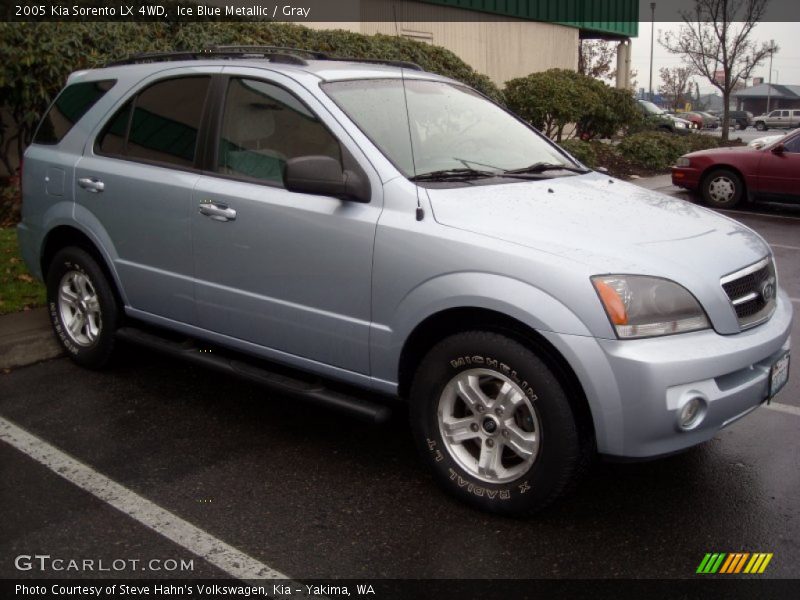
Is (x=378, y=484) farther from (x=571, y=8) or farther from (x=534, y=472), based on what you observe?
(x=571, y=8)

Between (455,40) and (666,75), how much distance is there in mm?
62960

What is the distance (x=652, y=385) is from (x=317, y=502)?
153 cm

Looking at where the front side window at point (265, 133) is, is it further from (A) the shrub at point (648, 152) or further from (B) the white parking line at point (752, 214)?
(A) the shrub at point (648, 152)

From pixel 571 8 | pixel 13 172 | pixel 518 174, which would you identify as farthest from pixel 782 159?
pixel 571 8

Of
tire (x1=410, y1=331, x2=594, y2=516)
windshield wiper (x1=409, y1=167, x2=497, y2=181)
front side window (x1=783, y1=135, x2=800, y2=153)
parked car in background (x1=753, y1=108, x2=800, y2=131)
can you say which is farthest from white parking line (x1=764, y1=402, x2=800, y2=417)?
parked car in background (x1=753, y1=108, x2=800, y2=131)

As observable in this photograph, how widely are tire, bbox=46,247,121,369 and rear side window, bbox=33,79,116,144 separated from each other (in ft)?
2.51

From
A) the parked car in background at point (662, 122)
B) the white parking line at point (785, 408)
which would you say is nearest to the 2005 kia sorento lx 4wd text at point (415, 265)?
the white parking line at point (785, 408)

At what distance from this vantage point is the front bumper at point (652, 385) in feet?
10.6

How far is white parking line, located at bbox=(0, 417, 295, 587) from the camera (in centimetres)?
329

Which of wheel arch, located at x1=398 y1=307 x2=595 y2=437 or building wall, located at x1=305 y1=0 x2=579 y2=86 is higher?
building wall, located at x1=305 y1=0 x2=579 y2=86

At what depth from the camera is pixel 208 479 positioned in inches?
158

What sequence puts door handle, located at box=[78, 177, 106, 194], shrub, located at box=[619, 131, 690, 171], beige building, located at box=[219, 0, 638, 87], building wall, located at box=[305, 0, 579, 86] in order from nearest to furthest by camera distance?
door handle, located at box=[78, 177, 106, 194]
beige building, located at box=[219, 0, 638, 87]
shrub, located at box=[619, 131, 690, 171]
building wall, located at box=[305, 0, 579, 86]

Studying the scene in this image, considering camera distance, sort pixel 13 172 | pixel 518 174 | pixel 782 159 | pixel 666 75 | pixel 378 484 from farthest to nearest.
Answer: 1. pixel 666 75
2. pixel 782 159
3. pixel 13 172
4. pixel 518 174
5. pixel 378 484

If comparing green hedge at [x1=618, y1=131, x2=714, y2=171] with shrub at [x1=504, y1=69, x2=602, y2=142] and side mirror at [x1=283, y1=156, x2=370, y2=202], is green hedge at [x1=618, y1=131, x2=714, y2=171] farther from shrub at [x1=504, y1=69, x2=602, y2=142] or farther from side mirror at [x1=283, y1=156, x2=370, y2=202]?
side mirror at [x1=283, y1=156, x2=370, y2=202]
